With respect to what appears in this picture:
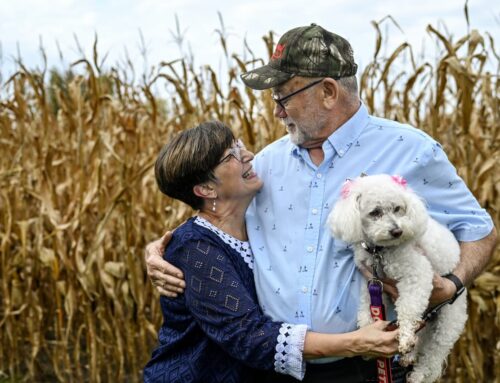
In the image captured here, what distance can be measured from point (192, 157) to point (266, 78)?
38cm

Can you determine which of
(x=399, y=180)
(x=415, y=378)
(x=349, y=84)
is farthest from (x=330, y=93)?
(x=415, y=378)

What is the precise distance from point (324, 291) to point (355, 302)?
11cm

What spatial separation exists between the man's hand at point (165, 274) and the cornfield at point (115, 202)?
1813 millimetres

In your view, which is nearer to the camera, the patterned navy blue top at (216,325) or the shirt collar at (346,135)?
the patterned navy blue top at (216,325)

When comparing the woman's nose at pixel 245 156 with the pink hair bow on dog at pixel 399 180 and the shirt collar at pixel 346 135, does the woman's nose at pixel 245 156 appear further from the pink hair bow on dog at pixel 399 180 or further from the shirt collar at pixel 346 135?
the pink hair bow on dog at pixel 399 180

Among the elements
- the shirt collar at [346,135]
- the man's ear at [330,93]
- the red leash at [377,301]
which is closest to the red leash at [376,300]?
the red leash at [377,301]

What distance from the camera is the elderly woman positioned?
7.37 feet

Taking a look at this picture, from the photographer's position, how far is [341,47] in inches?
97.5

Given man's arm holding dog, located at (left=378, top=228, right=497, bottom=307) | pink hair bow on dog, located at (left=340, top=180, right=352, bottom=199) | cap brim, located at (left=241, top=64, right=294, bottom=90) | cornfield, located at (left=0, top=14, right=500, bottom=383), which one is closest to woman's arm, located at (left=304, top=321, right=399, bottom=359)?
man's arm holding dog, located at (left=378, top=228, right=497, bottom=307)

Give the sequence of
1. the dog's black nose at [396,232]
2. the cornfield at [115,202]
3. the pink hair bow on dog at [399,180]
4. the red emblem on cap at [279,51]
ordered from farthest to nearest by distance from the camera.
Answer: the cornfield at [115,202]
the red emblem on cap at [279,51]
the pink hair bow on dog at [399,180]
the dog's black nose at [396,232]

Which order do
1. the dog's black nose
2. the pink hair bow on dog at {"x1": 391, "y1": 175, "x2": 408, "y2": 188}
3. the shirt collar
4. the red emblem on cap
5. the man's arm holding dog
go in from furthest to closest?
the red emblem on cap < the shirt collar < the man's arm holding dog < the pink hair bow on dog at {"x1": 391, "y1": 175, "x2": 408, "y2": 188} < the dog's black nose

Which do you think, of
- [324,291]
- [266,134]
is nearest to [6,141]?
[266,134]

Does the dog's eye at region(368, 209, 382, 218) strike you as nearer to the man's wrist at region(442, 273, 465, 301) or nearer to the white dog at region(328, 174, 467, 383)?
the white dog at region(328, 174, 467, 383)

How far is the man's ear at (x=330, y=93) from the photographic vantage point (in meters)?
2.44
